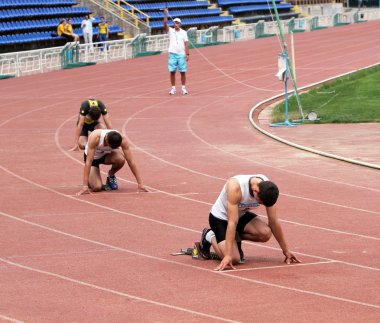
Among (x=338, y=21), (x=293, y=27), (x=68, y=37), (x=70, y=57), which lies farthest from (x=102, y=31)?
(x=338, y=21)

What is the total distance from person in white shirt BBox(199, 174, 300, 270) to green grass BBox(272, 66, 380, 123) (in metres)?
11.9

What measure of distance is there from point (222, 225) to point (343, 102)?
1556 centimetres

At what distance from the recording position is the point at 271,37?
5200 centimetres

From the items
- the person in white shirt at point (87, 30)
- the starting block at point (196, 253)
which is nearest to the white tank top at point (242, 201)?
the starting block at point (196, 253)

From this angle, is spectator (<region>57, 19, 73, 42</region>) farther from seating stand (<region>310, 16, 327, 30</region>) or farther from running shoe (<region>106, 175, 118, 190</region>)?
running shoe (<region>106, 175, 118, 190</region>)

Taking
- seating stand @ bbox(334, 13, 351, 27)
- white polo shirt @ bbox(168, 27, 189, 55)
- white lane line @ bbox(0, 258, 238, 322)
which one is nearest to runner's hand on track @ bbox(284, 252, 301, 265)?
white lane line @ bbox(0, 258, 238, 322)

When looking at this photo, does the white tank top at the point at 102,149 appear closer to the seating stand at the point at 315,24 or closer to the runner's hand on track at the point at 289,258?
the runner's hand on track at the point at 289,258

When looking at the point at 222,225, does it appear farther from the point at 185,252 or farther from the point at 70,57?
the point at 70,57

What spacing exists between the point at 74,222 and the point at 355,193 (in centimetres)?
393

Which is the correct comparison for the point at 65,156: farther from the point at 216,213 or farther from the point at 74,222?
the point at 216,213

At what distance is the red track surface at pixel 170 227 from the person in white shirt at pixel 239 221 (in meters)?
0.20

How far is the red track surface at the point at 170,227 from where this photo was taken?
8344mm

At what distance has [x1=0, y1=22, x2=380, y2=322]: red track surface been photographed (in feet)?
27.4

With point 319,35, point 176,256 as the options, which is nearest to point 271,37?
point 319,35
